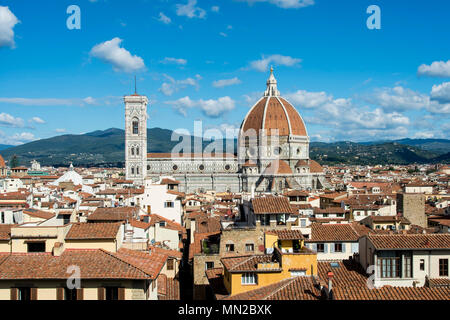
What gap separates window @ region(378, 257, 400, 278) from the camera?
17312mm

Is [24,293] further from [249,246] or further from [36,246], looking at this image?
[249,246]

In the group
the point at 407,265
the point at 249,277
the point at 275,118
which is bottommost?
the point at 407,265

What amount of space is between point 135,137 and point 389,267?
8998cm

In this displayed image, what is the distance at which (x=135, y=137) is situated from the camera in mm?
103438

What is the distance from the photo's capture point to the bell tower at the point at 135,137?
334ft

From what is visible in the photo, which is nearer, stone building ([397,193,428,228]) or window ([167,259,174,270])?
window ([167,259,174,270])

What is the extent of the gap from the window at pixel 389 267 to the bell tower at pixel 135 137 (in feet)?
284

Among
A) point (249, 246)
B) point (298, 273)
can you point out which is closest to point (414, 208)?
point (249, 246)

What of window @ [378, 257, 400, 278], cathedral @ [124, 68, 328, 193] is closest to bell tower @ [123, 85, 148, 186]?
cathedral @ [124, 68, 328, 193]

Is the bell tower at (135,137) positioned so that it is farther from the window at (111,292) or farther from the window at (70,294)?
the window at (111,292)

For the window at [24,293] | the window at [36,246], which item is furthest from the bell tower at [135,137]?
the window at [24,293]

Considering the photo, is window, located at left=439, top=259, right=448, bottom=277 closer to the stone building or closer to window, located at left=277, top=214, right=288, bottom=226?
window, located at left=277, top=214, right=288, bottom=226

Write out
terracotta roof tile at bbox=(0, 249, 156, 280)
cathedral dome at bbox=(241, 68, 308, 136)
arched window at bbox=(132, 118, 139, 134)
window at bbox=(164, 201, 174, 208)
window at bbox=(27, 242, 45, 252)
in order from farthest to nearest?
1. cathedral dome at bbox=(241, 68, 308, 136)
2. arched window at bbox=(132, 118, 139, 134)
3. window at bbox=(164, 201, 174, 208)
4. window at bbox=(27, 242, 45, 252)
5. terracotta roof tile at bbox=(0, 249, 156, 280)

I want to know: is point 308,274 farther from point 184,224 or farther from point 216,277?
point 184,224
